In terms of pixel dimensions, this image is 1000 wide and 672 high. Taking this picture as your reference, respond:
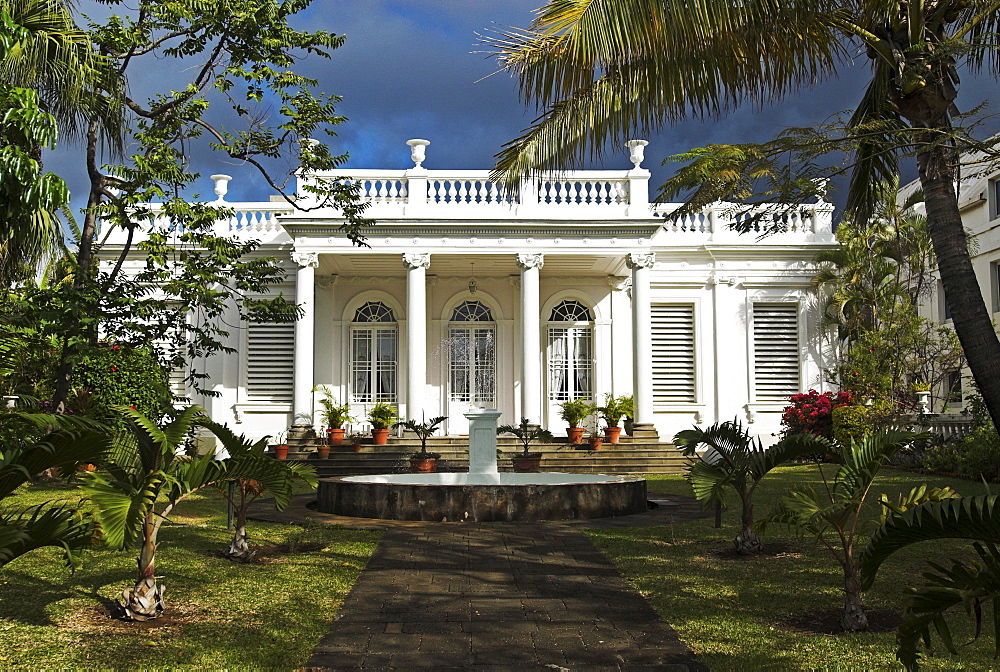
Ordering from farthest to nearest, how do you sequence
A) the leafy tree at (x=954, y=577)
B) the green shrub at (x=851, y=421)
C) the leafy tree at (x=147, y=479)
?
the green shrub at (x=851, y=421) → the leafy tree at (x=147, y=479) → the leafy tree at (x=954, y=577)

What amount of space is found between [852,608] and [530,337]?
1303 cm

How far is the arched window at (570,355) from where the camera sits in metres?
20.2

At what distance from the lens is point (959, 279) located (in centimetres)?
657

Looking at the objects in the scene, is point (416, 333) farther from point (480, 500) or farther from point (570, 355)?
point (480, 500)

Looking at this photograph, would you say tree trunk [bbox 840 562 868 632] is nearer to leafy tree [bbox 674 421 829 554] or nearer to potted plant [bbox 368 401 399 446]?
leafy tree [bbox 674 421 829 554]

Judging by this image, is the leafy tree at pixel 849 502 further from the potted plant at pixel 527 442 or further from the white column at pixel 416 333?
the white column at pixel 416 333

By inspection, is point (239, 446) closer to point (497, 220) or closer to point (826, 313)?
point (497, 220)

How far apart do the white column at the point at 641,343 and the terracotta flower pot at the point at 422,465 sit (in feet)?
14.6

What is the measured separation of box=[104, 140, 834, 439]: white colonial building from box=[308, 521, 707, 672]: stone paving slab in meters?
11.7

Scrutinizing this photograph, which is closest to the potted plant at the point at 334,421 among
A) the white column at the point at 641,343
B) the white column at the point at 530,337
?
the white column at the point at 530,337

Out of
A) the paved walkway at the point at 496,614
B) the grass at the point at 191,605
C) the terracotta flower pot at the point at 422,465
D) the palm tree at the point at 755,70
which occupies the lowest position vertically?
the paved walkway at the point at 496,614

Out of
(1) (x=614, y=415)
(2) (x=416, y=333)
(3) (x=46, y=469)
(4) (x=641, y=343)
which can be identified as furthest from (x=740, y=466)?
(2) (x=416, y=333)

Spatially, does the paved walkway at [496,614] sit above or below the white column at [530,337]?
below

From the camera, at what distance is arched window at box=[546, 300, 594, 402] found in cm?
2019
